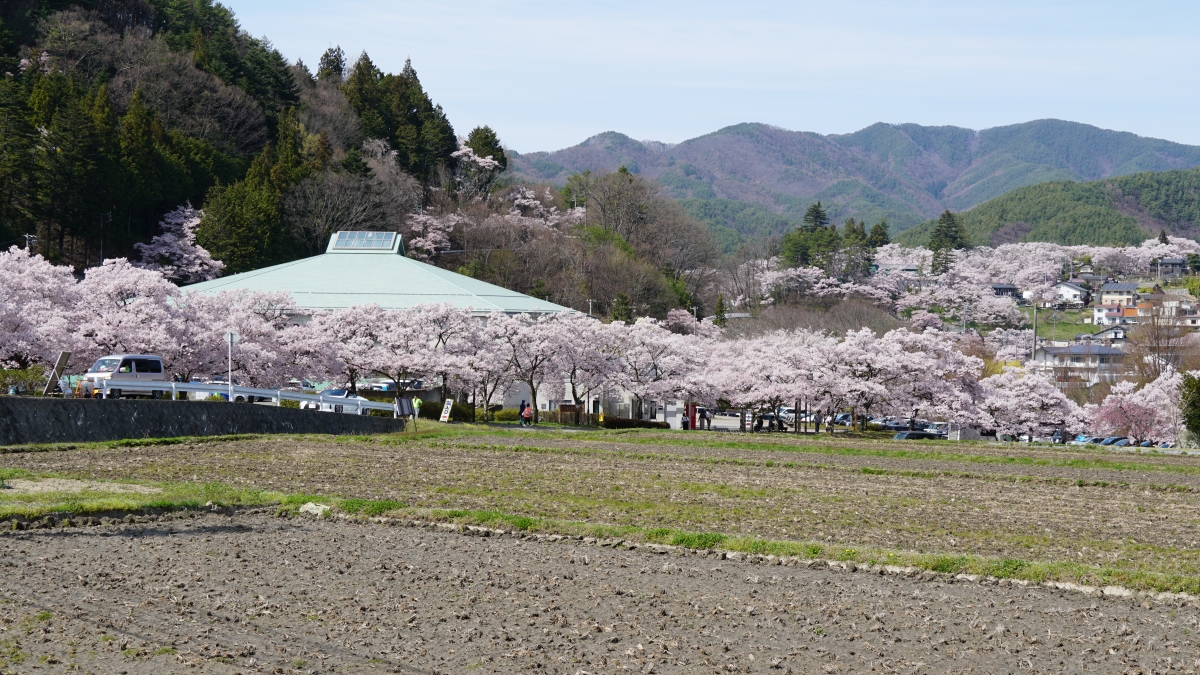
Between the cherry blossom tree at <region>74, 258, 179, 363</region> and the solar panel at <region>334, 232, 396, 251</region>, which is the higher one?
the solar panel at <region>334, 232, 396, 251</region>

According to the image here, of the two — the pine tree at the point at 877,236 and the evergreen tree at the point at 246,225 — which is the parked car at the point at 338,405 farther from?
the pine tree at the point at 877,236

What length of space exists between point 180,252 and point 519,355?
86.7 feet

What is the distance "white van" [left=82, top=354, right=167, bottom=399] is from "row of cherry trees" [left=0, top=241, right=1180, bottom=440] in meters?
4.10

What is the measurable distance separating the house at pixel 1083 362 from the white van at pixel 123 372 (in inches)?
2420

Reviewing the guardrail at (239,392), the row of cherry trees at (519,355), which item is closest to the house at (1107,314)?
the row of cherry trees at (519,355)

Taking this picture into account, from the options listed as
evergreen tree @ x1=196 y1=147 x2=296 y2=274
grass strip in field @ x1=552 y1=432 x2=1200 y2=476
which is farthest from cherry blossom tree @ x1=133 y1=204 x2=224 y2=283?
grass strip in field @ x1=552 y1=432 x2=1200 y2=476

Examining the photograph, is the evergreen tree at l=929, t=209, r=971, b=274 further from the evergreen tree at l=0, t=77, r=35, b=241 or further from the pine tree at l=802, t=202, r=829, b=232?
the evergreen tree at l=0, t=77, r=35, b=241

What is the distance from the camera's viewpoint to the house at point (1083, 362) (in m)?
76.8

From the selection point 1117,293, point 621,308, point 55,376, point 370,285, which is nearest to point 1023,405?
point 621,308

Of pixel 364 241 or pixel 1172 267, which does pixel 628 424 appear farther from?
pixel 1172 267

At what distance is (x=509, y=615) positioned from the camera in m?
8.69

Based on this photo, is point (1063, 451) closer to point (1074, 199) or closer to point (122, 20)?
point (122, 20)

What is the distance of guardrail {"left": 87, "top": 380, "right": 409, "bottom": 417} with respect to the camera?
28484 millimetres

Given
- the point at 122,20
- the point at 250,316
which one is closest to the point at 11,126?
the point at 250,316
